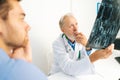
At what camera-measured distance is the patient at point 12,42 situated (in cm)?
57

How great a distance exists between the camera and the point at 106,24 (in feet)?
4.14

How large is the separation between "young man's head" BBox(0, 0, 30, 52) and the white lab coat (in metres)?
0.95

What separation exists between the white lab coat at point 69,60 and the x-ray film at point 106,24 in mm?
227

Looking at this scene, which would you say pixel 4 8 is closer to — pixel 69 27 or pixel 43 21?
pixel 69 27

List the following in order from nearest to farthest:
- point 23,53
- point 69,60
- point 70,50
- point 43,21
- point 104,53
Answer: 1. point 23,53
2. point 104,53
3. point 69,60
4. point 70,50
5. point 43,21

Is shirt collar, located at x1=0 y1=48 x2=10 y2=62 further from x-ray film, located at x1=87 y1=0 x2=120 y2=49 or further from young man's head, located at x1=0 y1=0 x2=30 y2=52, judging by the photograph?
x-ray film, located at x1=87 y1=0 x2=120 y2=49

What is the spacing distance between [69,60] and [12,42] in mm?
1060

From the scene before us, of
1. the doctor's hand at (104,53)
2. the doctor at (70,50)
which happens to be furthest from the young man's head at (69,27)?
the doctor's hand at (104,53)

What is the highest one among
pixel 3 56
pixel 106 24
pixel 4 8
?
pixel 4 8

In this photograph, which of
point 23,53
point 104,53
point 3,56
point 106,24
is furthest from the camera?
point 104,53

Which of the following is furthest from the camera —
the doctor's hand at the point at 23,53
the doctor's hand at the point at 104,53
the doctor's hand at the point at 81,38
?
the doctor's hand at the point at 81,38

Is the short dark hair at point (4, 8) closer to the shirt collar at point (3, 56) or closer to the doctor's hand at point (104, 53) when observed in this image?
the shirt collar at point (3, 56)

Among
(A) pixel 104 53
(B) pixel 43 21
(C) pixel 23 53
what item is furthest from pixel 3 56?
(B) pixel 43 21

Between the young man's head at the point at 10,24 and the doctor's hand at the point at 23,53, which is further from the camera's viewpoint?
the doctor's hand at the point at 23,53
